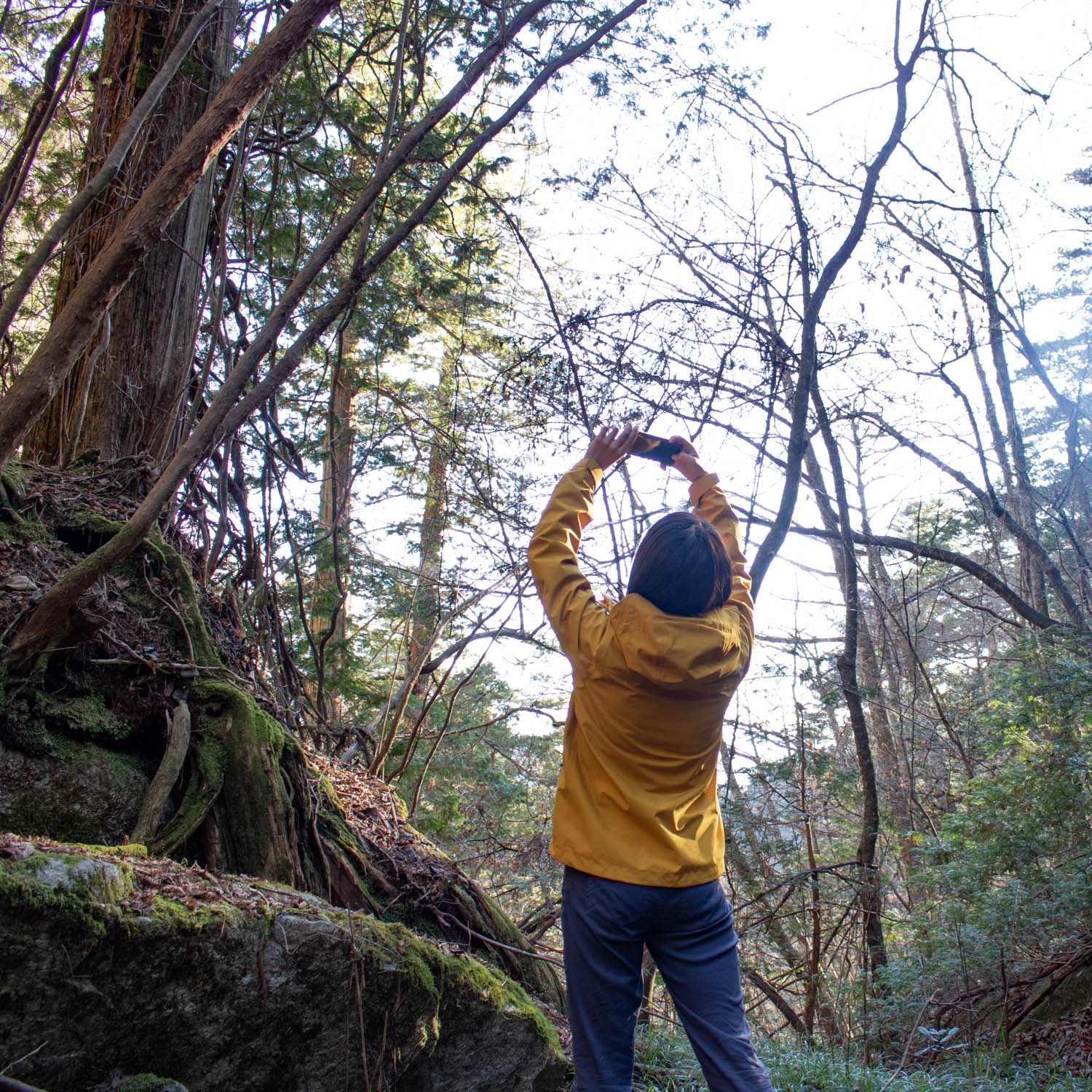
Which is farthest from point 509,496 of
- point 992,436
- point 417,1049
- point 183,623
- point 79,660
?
point 992,436

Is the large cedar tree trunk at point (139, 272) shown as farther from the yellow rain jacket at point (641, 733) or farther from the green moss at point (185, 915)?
the yellow rain jacket at point (641, 733)

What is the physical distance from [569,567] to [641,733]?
1.99 feet

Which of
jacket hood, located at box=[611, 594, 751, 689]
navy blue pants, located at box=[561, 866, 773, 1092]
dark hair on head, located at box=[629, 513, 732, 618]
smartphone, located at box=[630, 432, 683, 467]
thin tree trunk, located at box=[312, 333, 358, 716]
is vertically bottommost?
navy blue pants, located at box=[561, 866, 773, 1092]

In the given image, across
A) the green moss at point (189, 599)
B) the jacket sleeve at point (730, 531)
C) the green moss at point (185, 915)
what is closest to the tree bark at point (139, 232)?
the green moss at point (189, 599)

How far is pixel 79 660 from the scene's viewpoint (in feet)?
10.4

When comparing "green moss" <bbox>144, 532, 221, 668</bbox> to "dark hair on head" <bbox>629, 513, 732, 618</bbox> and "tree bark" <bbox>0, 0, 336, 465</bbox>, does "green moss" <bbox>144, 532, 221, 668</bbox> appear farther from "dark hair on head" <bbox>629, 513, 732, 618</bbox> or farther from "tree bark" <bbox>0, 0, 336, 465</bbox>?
"dark hair on head" <bbox>629, 513, 732, 618</bbox>

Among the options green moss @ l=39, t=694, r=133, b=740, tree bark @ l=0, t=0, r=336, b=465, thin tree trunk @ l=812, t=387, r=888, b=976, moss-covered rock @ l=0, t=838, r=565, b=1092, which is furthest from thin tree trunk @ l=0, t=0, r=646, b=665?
thin tree trunk @ l=812, t=387, r=888, b=976

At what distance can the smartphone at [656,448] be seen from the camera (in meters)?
3.07

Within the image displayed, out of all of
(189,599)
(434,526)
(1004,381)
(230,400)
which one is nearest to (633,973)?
(230,400)

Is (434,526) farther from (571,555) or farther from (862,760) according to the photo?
(571,555)

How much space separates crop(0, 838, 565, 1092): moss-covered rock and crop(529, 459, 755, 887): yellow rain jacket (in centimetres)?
94

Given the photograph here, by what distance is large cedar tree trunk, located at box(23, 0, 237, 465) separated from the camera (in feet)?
15.7

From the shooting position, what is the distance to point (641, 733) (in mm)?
2344

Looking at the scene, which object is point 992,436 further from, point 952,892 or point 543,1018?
point 543,1018
